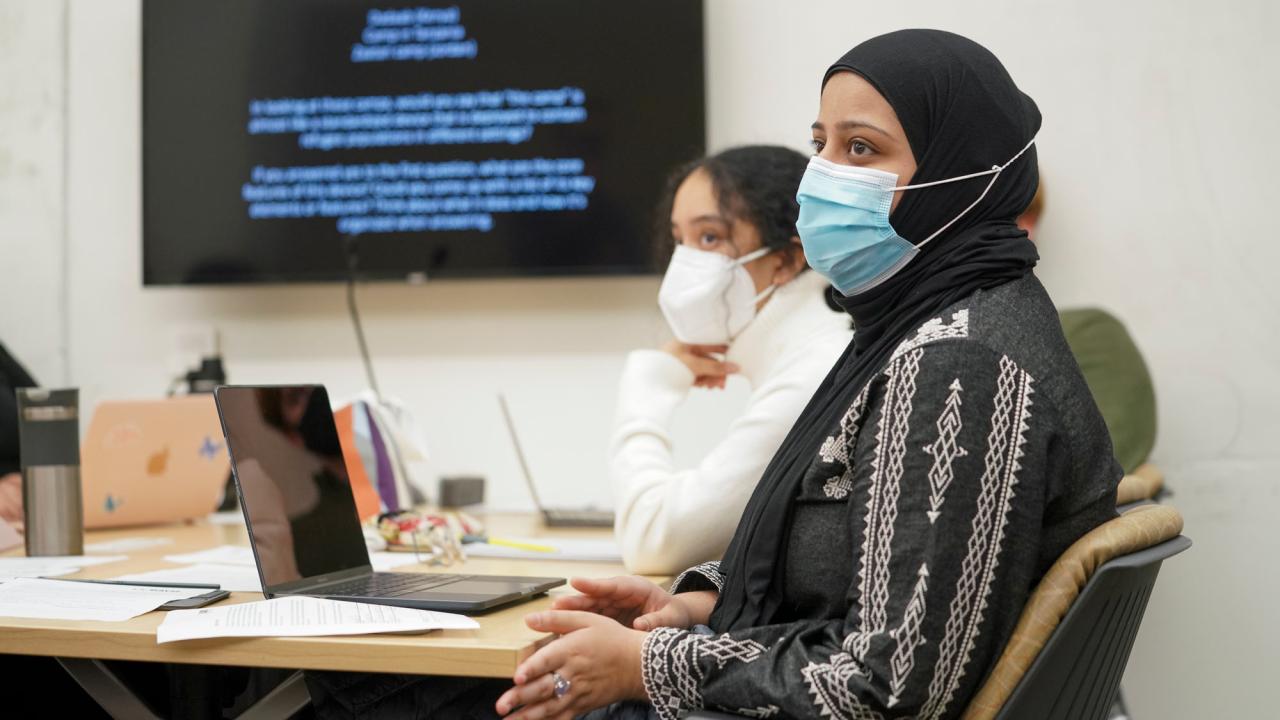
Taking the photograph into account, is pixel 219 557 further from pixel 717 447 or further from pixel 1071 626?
pixel 1071 626

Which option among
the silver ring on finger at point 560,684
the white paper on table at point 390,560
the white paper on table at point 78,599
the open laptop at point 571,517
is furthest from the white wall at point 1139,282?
the silver ring on finger at point 560,684

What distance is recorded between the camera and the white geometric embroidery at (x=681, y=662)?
1104mm

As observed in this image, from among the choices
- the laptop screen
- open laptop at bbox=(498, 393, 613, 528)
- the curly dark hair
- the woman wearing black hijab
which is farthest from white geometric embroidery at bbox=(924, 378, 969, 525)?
open laptop at bbox=(498, 393, 613, 528)

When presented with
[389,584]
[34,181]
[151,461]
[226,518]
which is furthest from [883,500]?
[34,181]

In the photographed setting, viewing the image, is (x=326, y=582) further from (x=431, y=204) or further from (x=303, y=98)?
(x=303, y=98)

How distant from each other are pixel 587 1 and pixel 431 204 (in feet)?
2.06

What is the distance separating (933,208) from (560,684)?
627 millimetres

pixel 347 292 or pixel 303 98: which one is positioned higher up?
pixel 303 98

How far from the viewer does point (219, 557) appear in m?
1.80

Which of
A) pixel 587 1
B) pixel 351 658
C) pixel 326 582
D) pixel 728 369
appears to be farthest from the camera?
pixel 587 1

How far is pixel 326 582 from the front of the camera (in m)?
1.47

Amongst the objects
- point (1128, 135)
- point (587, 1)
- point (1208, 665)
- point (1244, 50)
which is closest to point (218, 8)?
point (587, 1)

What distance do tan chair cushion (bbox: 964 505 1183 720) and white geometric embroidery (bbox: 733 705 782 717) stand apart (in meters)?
0.17

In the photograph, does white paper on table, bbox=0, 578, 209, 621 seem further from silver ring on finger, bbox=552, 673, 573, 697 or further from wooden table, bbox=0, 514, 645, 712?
silver ring on finger, bbox=552, 673, 573, 697
